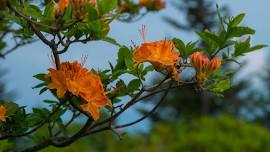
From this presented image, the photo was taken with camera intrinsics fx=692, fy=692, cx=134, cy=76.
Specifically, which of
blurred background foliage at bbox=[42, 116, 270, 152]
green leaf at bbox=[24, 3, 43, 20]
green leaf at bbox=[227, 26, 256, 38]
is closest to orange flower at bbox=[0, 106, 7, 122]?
green leaf at bbox=[24, 3, 43, 20]

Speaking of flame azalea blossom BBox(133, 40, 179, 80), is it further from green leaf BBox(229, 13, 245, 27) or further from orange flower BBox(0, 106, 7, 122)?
orange flower BBox(0, 106, 7, 122)

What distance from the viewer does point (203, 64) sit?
1.83 m

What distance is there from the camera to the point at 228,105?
27562 millimetres

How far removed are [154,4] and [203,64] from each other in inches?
64.9

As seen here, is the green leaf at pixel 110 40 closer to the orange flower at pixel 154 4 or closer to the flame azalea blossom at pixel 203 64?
the flame azalea blossom at pixel 203 64

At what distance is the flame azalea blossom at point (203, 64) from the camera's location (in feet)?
5.99

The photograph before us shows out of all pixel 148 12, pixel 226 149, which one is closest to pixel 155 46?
pixel 148 12

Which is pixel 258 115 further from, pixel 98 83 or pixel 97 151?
pixel 98 83

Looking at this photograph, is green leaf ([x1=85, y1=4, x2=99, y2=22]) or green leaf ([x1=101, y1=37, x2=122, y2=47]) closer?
green leaf ([x1=85, y1=4, x2=99, y2=22])

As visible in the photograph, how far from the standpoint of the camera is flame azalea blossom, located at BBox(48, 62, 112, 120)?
1673mm

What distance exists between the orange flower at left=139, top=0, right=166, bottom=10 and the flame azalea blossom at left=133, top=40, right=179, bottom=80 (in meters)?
1.65

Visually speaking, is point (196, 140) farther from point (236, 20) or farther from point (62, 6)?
point (62, 6)

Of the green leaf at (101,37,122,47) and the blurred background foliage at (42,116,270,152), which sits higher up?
the green leaf at (101,37,122,47)

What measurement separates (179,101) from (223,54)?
2561 centimetres
